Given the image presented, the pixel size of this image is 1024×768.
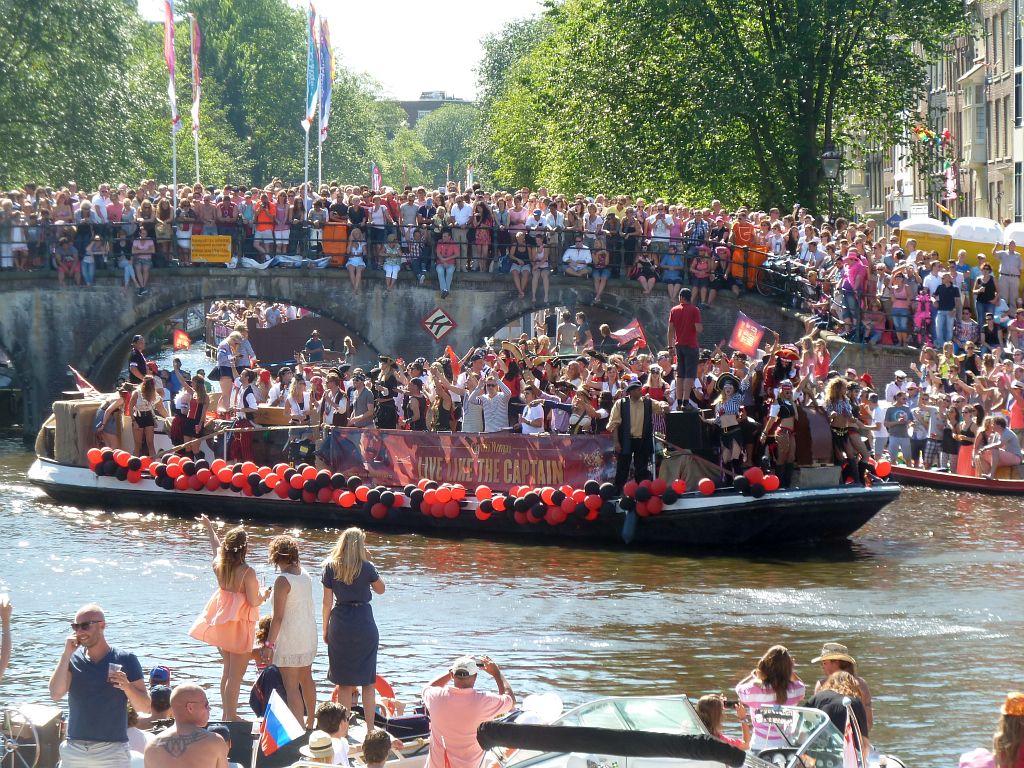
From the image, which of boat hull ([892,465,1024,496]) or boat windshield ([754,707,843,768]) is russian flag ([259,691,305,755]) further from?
boat hull ([892,465,1024,496])

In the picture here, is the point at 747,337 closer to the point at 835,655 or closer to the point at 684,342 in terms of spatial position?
the point at 684,342

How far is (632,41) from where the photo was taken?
1593 inches

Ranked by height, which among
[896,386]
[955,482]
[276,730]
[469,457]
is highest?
[896,386]

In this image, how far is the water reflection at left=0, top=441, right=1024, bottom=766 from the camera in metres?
14.0

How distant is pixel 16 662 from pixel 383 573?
486cm

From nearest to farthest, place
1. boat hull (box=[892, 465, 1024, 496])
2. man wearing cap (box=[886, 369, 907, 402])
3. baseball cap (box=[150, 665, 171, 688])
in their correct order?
baseball cap (box=[150, 665, 171, 688]) → boat hull (box=[892, 465, 1024, 496]) → man wearing cap (box=[886, 369, 907, 402])

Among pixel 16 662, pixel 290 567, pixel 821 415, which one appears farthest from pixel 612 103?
pixel 290 567

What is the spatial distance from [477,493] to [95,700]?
11567mm

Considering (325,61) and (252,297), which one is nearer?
(252,297)

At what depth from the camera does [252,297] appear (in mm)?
32906

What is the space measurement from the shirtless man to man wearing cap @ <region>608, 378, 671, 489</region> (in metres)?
11.5

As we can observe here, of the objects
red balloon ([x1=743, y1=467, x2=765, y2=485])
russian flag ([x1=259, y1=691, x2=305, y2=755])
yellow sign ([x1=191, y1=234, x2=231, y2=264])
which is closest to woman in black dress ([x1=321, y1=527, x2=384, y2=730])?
russian flag ([x1=259, y1=691, x2=305, y2=755])

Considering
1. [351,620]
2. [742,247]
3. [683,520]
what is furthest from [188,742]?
[742,247]

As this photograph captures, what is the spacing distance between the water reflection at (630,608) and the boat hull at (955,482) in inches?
58.6
